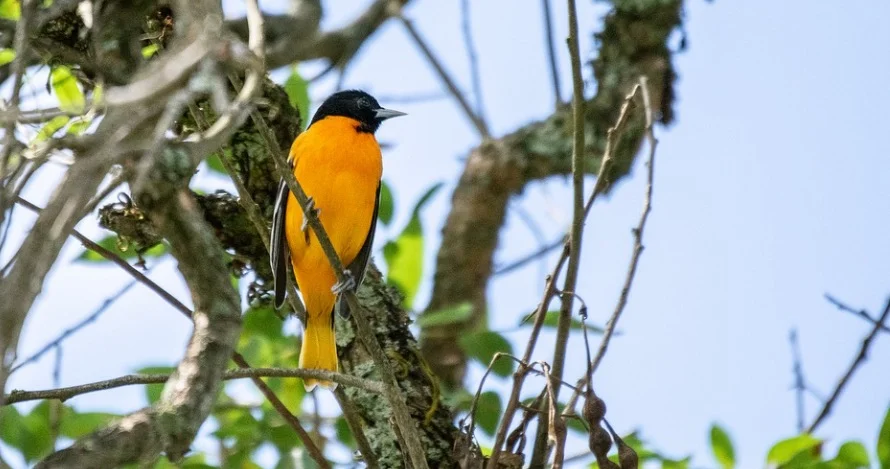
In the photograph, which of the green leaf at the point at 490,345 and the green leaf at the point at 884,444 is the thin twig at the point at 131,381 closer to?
the green leaf at the point at 884,444

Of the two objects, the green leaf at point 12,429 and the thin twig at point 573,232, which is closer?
the thin twig at point 573,232

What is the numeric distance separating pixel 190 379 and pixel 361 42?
4.85 metres

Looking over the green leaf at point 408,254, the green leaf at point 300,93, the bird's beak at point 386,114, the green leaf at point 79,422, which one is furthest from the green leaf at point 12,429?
the bird's beak at point 386,114

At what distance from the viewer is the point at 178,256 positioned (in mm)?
1864

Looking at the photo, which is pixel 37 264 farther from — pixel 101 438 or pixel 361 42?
pixel 361 42

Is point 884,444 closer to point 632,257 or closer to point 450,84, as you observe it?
point 632,257

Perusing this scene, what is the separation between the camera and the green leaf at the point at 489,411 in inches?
159

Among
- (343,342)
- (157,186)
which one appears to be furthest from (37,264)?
(343,342)

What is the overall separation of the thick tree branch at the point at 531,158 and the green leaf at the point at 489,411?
1.60 meters

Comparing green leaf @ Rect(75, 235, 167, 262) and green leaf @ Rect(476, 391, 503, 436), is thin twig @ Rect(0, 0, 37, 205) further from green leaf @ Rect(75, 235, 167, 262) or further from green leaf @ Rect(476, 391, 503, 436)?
green leaf @ Rect(476, 391, 503, 436)

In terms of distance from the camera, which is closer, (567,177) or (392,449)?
(392,449)

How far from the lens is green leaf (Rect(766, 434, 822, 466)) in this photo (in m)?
3.43

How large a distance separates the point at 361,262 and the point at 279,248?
357mm

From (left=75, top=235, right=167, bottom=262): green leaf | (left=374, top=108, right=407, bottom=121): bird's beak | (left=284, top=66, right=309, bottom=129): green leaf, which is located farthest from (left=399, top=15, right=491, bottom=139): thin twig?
(left=75, top=235, right=167, bottom=262): green leaf
